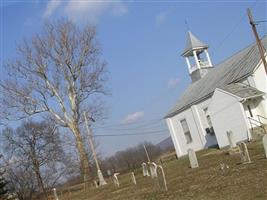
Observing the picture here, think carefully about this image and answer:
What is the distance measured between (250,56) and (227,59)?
20.1 ft

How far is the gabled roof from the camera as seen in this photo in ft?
97.7

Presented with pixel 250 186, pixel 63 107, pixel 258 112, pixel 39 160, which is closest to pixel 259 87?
pixel 258 112

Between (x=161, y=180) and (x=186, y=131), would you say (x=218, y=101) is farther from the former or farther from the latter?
(x=161, y=180)

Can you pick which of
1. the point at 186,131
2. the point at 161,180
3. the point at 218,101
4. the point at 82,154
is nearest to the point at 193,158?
the point at 161,180

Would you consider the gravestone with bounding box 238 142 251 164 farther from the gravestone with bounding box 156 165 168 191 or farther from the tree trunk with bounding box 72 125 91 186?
the tree trunk with bounding box 72 125 91 186

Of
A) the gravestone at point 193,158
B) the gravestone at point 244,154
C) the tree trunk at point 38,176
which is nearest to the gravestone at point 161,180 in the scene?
the gravestone at point 244,154

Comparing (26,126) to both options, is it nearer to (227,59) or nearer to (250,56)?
(227,59)

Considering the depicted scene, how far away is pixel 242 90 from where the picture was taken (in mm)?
30625

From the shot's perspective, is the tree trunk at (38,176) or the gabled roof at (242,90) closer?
the gabled roof at (242,90)

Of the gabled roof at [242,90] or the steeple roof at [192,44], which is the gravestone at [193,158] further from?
the steeple roof at [192,44]

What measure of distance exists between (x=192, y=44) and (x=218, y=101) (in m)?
11.1

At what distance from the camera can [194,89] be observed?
4034 centimetres

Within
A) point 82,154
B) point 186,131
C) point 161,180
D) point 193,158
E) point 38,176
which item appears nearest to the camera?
point 161,180

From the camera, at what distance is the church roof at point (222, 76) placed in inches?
1256
